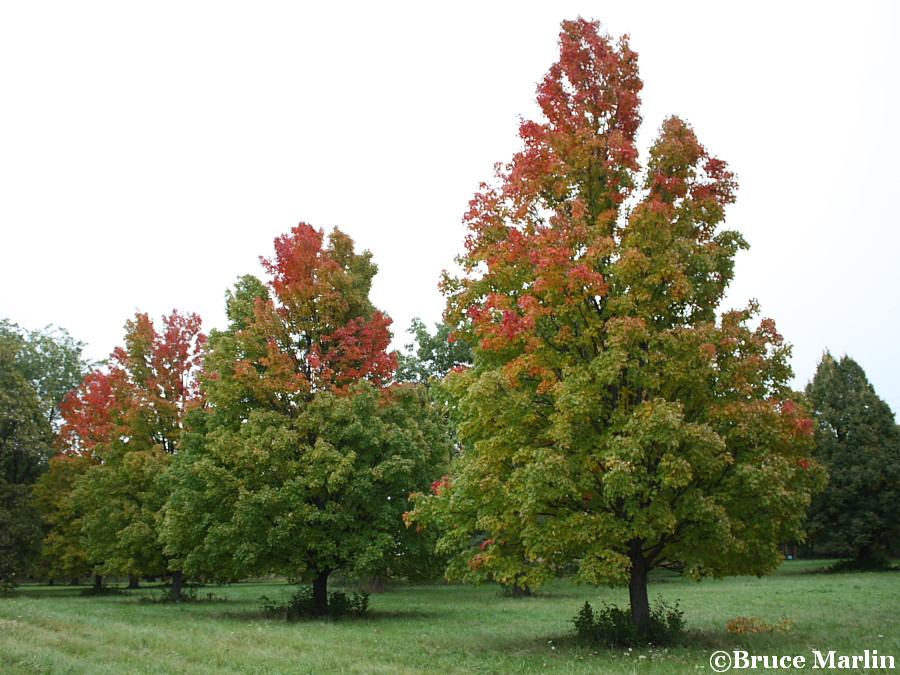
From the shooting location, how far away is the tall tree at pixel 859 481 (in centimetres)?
3603

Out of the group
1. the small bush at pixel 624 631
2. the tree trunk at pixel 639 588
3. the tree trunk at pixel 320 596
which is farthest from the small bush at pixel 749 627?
the tree trunk at pixel 320 596

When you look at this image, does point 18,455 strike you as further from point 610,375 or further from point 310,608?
point 610,375

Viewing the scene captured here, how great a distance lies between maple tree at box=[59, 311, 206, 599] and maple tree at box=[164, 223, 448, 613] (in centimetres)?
714

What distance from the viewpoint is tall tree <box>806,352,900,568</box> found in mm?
36031

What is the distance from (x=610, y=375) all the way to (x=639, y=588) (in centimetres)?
453

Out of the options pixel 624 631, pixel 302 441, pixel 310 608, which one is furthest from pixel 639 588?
pixel 310 608

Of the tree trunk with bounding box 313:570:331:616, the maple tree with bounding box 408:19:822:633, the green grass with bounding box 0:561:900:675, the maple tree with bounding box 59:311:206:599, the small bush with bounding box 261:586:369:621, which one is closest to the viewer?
the green grass with bounding box 0:561:900:675

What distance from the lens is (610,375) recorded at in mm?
10883

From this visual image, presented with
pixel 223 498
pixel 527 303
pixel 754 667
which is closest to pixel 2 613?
pixel 223 498

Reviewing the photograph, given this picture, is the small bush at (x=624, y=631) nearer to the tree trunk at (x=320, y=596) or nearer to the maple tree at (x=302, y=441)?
the maple tree at (x=302, y=441)

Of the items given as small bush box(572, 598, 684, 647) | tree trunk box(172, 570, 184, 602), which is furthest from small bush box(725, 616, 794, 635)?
tree trunk box(172, 570, 184, 602)

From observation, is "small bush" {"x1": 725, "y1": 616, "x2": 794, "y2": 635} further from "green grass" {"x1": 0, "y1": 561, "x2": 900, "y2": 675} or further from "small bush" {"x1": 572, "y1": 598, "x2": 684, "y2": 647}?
"small bush" {"x1": 572, "y1": 598, "x2": 684, "y2": 647}

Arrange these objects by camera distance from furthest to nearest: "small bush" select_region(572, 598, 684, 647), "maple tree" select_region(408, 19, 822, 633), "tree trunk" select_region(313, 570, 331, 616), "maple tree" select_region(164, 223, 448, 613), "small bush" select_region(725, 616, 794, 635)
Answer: "tree trunk" select_region(313, 570, 331, 616)
"maple tree" select_region(164, 223, 448, 613)
"small bush" select_region(725, 616, 794, 635)
"small bush" select_region(572, 598, 684, 647)
"maple tree" select_region(408, 19, 822, 633)

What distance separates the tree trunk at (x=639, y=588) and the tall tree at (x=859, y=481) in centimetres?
2830
